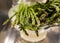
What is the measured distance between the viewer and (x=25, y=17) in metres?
0.61

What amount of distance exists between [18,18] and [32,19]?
0.06 metres

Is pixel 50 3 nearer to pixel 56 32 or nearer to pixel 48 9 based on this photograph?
pixel 48 9

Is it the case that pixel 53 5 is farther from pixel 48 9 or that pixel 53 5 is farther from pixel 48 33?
pixel 48 33

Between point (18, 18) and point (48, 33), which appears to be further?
point (48, 33)

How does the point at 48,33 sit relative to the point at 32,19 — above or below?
below

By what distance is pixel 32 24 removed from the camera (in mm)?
585

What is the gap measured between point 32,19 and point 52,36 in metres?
0.17

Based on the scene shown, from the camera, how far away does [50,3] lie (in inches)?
24.9

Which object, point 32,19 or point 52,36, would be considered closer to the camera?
point 32,19

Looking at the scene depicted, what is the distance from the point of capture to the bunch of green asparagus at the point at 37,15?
0.59 metres

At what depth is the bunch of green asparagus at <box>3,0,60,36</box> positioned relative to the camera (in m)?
0.59

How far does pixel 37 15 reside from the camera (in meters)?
0.61

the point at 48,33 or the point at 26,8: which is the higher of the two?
the point at 26,8

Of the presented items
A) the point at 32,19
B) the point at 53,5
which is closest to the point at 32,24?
the point at 32,19
